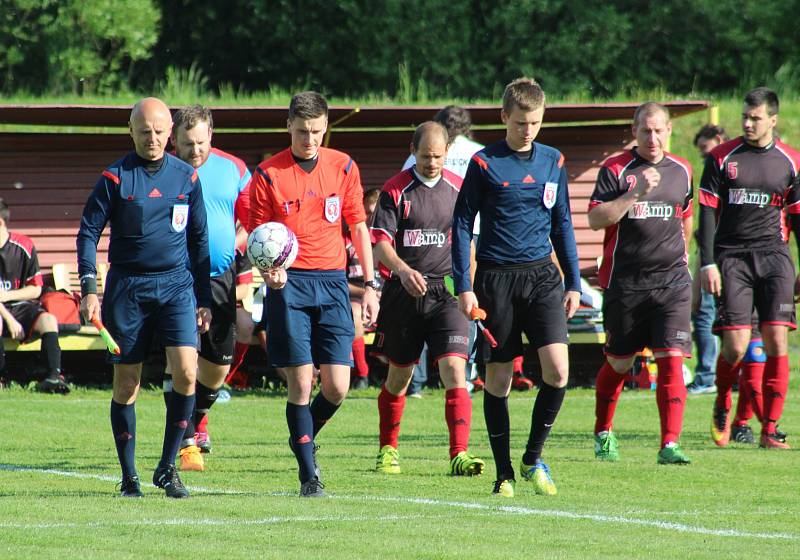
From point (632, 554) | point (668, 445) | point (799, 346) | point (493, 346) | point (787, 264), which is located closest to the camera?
point (632, 554)

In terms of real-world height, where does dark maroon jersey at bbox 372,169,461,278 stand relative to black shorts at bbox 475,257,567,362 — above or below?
above

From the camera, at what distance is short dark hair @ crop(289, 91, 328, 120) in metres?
7.94

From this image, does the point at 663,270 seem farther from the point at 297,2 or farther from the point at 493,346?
the point at 297,2

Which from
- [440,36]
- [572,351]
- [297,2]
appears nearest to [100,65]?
[297,2]

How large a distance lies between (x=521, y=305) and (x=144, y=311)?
2074 mm

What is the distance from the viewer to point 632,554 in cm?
595

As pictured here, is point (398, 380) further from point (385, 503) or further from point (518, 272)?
point (385, 503)

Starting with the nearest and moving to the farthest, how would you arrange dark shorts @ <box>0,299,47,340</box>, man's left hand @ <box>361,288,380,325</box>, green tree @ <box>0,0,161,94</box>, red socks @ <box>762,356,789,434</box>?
man's left hand @ <box>361,288,380,325</box>
red socks @ <box>762,356,789,434</box>
dark shorts @ <box>0,299,47,340</box>
green tree @ <box>0,0,161,94</box>

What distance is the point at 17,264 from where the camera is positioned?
1484 cm

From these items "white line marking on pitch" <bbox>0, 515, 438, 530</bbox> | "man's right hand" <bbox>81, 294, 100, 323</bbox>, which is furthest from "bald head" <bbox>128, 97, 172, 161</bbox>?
"white line marking on pitch" <bbox>0, 515, 438, 530</bbox>

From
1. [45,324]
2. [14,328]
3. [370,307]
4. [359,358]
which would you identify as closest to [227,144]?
[359,358]

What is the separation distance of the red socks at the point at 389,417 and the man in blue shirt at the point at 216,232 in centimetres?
108

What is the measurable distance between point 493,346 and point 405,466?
1715mm

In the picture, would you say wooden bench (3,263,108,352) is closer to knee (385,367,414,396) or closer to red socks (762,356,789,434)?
knee (385,367,414,396)
